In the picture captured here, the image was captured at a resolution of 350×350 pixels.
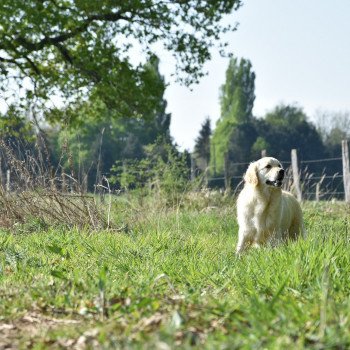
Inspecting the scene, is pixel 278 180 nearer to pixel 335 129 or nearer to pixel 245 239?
pixel 245 239

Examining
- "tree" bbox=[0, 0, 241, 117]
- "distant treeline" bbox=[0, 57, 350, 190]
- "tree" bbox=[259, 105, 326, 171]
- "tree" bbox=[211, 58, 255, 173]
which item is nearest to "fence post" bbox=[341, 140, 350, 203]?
"tree" bbox=[0, 0, 241, 117]

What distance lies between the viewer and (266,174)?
726 cm

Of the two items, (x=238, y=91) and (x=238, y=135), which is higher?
(x=238, y=91)

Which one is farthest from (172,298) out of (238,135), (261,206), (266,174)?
(238,135)

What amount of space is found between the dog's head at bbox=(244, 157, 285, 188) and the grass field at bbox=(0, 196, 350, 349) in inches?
45.3

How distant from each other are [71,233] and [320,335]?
5.18 m

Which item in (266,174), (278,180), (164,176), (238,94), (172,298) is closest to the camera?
(172,298)

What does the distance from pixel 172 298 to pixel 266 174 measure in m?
3.63

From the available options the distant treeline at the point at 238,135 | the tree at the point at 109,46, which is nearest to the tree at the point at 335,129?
the distant treeline at the point at 238,135

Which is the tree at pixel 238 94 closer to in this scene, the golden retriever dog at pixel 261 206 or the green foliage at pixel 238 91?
the green foliage at pixel 238 91

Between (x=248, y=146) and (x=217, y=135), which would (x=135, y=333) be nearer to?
(x=248, y=146)

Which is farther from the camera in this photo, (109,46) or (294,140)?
(294,140)

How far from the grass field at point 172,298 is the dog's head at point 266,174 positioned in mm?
1152

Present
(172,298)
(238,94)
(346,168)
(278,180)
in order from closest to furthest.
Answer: (172,298), (278,180), (346,168), (238,94)
